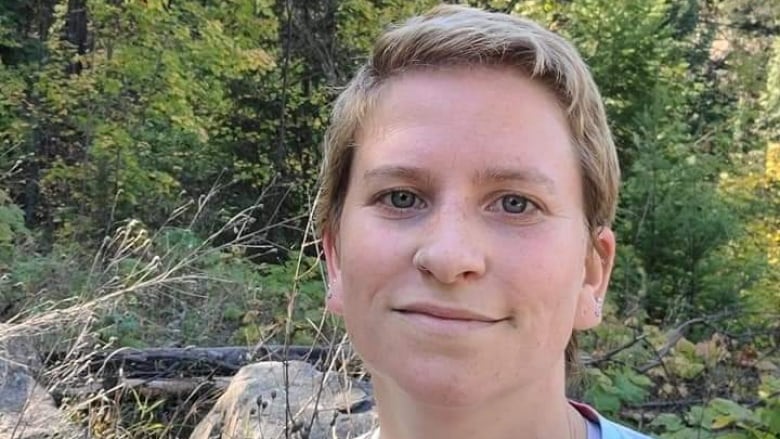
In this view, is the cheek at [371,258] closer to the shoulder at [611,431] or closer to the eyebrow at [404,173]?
the eyebrow at [404,173]

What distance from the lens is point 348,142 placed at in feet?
4.26

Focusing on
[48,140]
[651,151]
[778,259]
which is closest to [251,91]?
[48,140]

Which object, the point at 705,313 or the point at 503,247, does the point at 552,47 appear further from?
the point at 705,313

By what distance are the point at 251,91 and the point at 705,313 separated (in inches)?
259

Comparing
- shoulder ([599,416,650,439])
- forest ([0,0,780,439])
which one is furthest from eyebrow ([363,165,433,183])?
forest ([0,0,780,439])

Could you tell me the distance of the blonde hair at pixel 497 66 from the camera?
1165 millimetres

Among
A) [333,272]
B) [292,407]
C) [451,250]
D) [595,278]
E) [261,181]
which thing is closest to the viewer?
[451,250]

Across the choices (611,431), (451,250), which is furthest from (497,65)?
(611,431)

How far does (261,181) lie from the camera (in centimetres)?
1148

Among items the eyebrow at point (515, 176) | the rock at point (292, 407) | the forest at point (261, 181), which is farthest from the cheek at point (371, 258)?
the forest at point (261, 181)

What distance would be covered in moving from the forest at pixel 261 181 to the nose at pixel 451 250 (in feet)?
8.07

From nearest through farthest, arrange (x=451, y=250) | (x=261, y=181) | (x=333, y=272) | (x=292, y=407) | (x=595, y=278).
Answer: (x=451, y=250) < (x=595, y=278) < (x=333, y=272) < (x=292, y=407) < (x=261, y=181)

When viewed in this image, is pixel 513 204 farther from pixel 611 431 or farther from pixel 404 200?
pixel 611 431

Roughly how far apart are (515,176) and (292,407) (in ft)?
8.07
